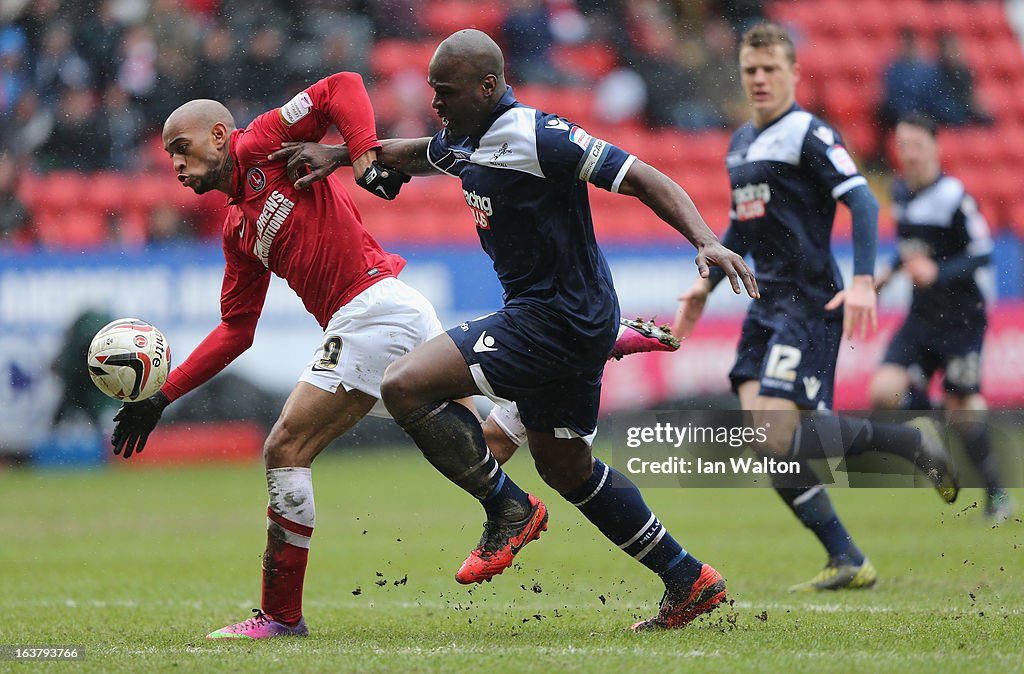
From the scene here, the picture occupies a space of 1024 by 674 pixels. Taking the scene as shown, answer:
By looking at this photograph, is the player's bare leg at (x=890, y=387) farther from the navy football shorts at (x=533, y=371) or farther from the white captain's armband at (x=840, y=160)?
the navy football shorts at (x=533, y=371)

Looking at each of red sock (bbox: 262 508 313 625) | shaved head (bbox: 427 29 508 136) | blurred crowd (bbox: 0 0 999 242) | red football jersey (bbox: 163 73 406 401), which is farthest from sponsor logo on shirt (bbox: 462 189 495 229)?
blurred crowd (bbox: 0 0 999 242)

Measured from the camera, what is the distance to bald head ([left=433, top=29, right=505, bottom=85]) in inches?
183

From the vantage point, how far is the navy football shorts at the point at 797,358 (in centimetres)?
642

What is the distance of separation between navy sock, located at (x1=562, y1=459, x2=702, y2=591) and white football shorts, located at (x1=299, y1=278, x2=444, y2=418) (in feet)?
2.82

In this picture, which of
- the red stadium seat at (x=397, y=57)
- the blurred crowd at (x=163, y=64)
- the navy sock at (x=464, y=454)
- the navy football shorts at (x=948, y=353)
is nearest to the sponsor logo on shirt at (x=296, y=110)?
the navy sock at (x=464, y=454)

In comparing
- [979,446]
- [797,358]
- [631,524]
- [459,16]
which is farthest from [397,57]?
[631,524]

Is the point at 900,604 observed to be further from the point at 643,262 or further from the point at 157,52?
the point at 157,52

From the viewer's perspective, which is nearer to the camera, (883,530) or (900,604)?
(900,604)

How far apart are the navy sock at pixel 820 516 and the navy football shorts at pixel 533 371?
1.91m

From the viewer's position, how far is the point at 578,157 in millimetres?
4586

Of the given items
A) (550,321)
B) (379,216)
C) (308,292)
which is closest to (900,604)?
(550,321)

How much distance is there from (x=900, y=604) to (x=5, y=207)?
33.6 feet

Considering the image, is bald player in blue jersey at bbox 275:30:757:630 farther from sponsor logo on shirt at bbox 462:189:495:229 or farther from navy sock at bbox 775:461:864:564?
navy sock at bbox 775:461:864:564

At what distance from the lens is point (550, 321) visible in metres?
4.79
